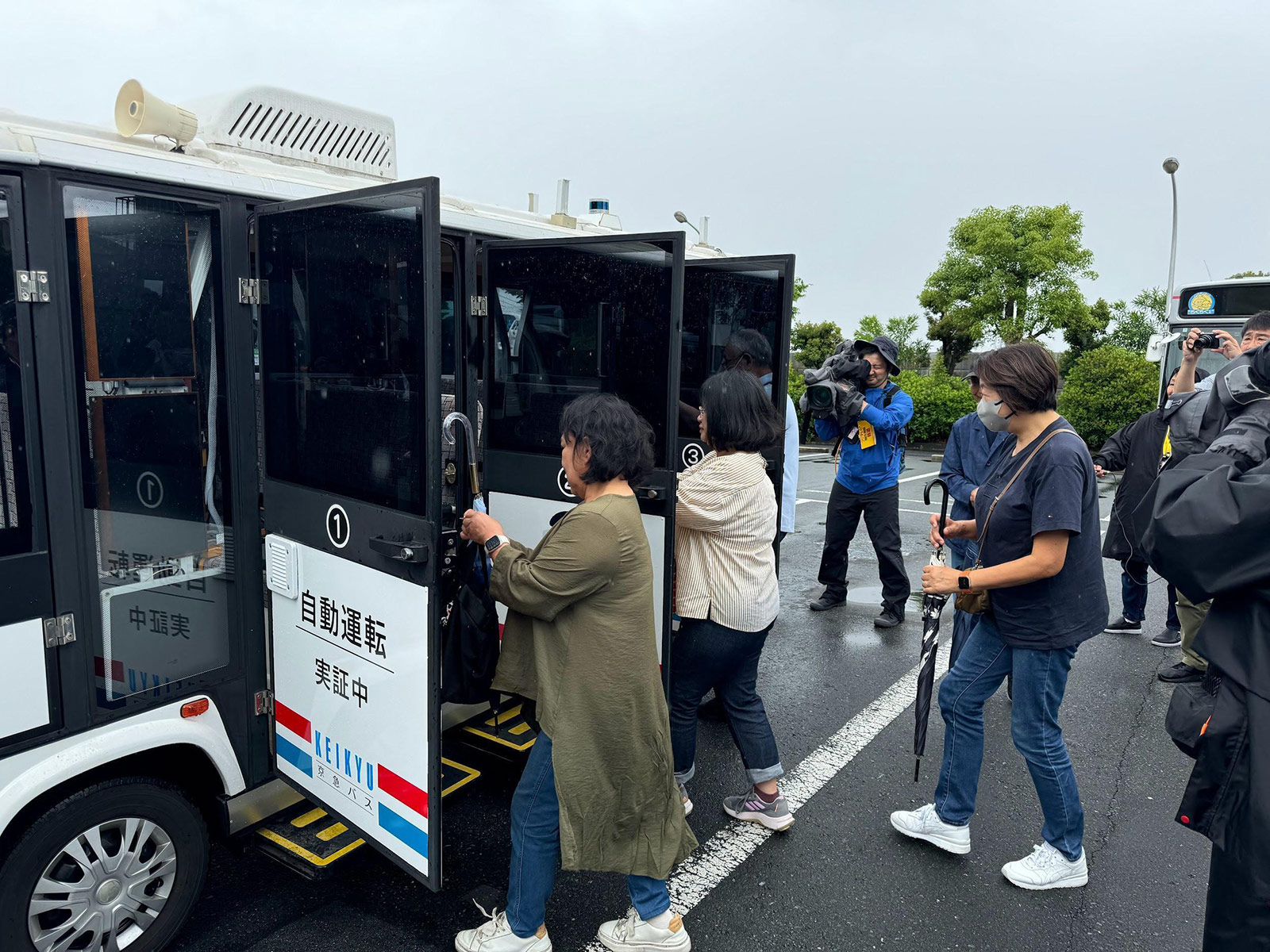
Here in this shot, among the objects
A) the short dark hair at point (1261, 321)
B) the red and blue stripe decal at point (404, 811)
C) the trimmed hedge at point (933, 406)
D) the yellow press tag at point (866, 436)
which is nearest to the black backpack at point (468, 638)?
the red and blue stripe decal at point (404, 811)

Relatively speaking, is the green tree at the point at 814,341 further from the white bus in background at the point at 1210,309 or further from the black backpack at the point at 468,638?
the black backpack at the point at 468,638

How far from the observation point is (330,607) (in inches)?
105

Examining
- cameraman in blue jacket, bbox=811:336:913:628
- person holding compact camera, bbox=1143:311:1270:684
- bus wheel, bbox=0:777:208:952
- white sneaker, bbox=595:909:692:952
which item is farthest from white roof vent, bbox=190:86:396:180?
person holding compact camera, bbox=1143:311:1270:684

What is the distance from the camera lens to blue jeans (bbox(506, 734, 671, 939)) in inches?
97.3

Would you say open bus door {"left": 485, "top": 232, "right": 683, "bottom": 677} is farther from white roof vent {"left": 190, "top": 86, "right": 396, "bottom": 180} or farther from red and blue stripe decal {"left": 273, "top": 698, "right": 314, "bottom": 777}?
red and blue stripe decal {"left": 273, "top": 698, "right": 314, "bottom": 777}

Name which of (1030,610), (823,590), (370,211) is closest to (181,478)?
(370,211)

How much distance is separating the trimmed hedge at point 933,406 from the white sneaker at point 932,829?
19055 mm

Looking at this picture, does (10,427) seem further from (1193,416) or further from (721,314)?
(1193,416)

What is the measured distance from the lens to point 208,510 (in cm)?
277

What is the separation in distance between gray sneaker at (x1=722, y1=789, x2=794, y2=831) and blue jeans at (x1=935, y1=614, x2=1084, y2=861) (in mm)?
571

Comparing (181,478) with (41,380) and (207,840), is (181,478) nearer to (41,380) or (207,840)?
(41,380)

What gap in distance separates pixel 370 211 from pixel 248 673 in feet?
5.11

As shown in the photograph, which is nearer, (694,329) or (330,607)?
(330,607)

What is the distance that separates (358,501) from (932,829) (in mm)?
2442
